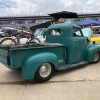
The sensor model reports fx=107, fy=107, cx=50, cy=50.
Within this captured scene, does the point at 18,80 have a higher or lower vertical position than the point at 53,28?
lower

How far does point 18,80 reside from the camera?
133 inches

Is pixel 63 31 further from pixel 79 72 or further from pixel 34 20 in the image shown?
pixel 34 20

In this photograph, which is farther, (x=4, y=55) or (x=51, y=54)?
(x=51, y=54)

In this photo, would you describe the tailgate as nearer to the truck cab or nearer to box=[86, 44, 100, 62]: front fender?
the truck cab

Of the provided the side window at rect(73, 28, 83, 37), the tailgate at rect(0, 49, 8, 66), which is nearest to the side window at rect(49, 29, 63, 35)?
the side window at rect(73, 28, 83, 37)

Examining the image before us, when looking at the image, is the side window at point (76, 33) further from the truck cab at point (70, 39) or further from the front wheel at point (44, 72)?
the front wheel at point (44, 72)

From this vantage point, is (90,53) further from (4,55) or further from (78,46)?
(4,55)

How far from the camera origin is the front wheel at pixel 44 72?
3.01m

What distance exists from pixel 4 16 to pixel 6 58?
70.0m

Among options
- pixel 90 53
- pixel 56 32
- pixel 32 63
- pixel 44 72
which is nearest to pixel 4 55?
pixel 32 63

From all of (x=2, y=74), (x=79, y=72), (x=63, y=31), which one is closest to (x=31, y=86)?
(x=2, y=74)

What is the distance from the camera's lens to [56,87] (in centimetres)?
288

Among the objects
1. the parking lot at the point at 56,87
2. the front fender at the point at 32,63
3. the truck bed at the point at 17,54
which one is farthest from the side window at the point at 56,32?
the parking lot at the point at 56,87

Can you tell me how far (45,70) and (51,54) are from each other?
20.6 inches
